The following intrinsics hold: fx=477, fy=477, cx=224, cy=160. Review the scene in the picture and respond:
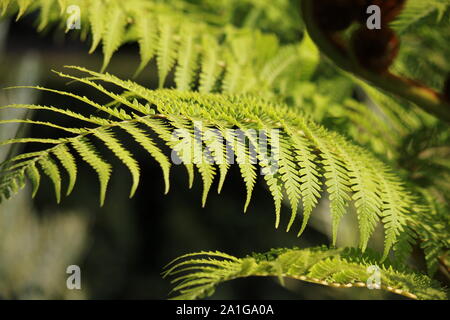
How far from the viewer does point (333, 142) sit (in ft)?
2.12

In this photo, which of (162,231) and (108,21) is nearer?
(108,21)

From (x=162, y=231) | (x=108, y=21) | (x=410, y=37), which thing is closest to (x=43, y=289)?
(x=162, y=231)

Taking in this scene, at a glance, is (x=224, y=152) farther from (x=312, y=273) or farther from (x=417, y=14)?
(x=417, y=14)

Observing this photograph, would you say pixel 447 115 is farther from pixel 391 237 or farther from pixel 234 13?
pixel 234 13

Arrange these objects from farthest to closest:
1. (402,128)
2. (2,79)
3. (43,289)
→ 1. (2,79)
2. (43,289)
3. (402,128)

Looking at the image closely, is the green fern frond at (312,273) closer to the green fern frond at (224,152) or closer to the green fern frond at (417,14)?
the green fern frond at (224,152)

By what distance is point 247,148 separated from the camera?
576mm

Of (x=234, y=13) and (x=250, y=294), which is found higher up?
(x=234, y=13)

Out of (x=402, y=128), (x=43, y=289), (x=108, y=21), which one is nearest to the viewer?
(x=108, y=21)

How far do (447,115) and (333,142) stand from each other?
143 mm

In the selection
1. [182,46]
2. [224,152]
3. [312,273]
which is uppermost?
[182,46]

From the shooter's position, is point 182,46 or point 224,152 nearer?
point 224,152

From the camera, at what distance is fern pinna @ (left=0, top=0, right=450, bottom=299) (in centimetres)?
51

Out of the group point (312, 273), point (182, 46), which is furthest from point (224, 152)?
point (182, 46)
